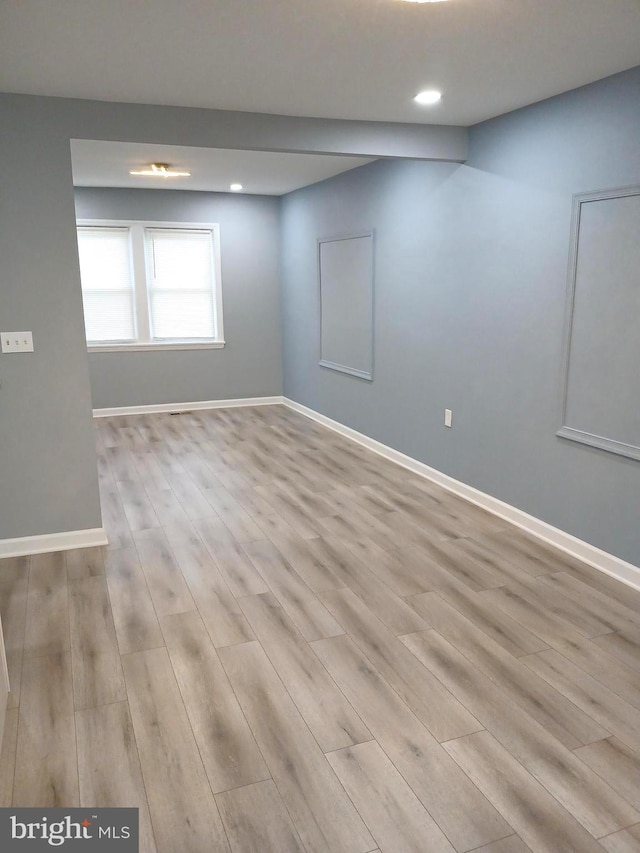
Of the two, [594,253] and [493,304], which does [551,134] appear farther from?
[493,304]

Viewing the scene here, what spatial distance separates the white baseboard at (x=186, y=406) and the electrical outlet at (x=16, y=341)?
3728mm

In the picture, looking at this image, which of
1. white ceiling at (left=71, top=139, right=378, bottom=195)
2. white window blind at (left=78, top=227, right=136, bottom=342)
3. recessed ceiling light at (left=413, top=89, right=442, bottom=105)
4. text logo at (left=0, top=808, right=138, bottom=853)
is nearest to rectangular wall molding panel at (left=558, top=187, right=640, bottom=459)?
recessed ceiling light at (left=413, top=89, right=442, bottom=105)

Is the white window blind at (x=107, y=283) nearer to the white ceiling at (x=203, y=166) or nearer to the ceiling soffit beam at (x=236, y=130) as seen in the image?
the white ceiling at (x=203, y=166)

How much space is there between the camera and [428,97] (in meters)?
3.37

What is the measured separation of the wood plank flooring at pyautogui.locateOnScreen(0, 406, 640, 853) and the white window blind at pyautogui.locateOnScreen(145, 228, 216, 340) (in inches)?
140

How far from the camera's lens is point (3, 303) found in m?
3.30

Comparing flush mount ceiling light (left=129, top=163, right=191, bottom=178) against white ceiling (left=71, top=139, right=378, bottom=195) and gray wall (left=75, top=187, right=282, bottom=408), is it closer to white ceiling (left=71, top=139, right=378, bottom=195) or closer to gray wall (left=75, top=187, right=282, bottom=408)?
white ceiling (left=71, top=139, right=378, bottom=195)

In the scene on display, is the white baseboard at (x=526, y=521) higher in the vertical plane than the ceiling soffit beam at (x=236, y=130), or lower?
lower

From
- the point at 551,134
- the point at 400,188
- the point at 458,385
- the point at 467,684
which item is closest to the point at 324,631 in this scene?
the point at 467,684

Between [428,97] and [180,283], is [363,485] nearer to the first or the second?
[428,97]

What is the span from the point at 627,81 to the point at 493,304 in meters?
1.37

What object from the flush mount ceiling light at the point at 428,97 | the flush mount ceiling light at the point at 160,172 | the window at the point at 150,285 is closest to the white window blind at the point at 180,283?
the window at the point at 150,285

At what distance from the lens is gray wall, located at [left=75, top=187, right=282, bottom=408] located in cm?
690

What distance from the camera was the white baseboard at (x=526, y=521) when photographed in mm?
3191
